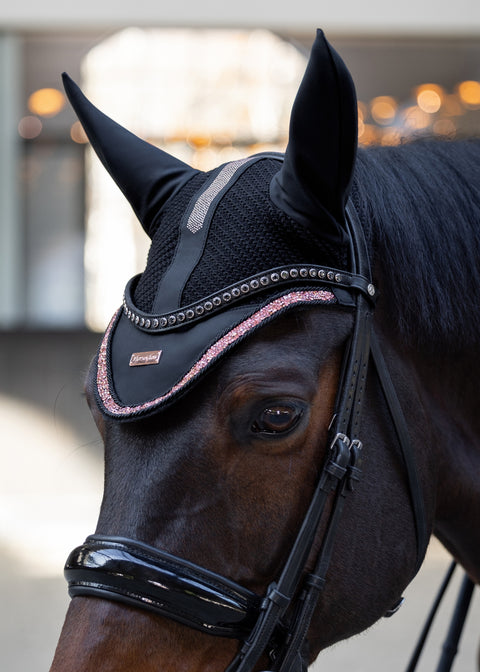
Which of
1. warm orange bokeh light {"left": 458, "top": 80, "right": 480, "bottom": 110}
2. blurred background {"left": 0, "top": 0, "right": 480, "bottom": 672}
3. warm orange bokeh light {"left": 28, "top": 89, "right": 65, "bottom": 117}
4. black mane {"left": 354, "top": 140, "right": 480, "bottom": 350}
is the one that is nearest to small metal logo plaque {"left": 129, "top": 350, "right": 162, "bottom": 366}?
black mane {"left": 354, "top": 140, "right": 480, "bottom": 350}

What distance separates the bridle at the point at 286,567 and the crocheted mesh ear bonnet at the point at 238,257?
0.08 metres

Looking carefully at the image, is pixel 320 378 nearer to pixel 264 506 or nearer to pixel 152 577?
pixel 264 506

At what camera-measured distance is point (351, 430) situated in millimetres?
1258

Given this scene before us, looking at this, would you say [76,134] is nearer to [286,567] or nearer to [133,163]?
[133,163]

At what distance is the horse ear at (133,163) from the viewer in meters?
1.50

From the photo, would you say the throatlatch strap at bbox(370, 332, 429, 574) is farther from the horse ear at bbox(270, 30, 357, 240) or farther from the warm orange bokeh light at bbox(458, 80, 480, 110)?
the warm orange bokeh light at bbox(458, 80, 480, 110)

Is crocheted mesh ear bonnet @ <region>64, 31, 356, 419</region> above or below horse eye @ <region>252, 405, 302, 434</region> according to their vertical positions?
above

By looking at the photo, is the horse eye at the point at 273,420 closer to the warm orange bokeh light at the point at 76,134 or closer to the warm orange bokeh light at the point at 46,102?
the warm orange bokeh light at the point at 76,134

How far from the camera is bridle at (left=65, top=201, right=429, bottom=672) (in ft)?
3.68

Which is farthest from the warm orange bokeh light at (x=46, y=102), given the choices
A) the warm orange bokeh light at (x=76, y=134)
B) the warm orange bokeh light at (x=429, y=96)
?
the warm orange bokeh light at (x=429, y=96)

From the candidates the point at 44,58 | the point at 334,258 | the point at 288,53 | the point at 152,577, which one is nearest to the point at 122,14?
the point at 44,58

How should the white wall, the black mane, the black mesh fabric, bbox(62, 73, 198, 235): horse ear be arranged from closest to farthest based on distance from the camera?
the black mesh fabric < the black mane < bbox(62, 73, 198, 235): horse ear < the white wall

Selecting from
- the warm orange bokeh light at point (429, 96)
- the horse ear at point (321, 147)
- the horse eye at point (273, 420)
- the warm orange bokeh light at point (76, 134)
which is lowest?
Answer: the warm orange bokeh light at point (76, 134)

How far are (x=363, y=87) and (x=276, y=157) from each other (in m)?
4.67
